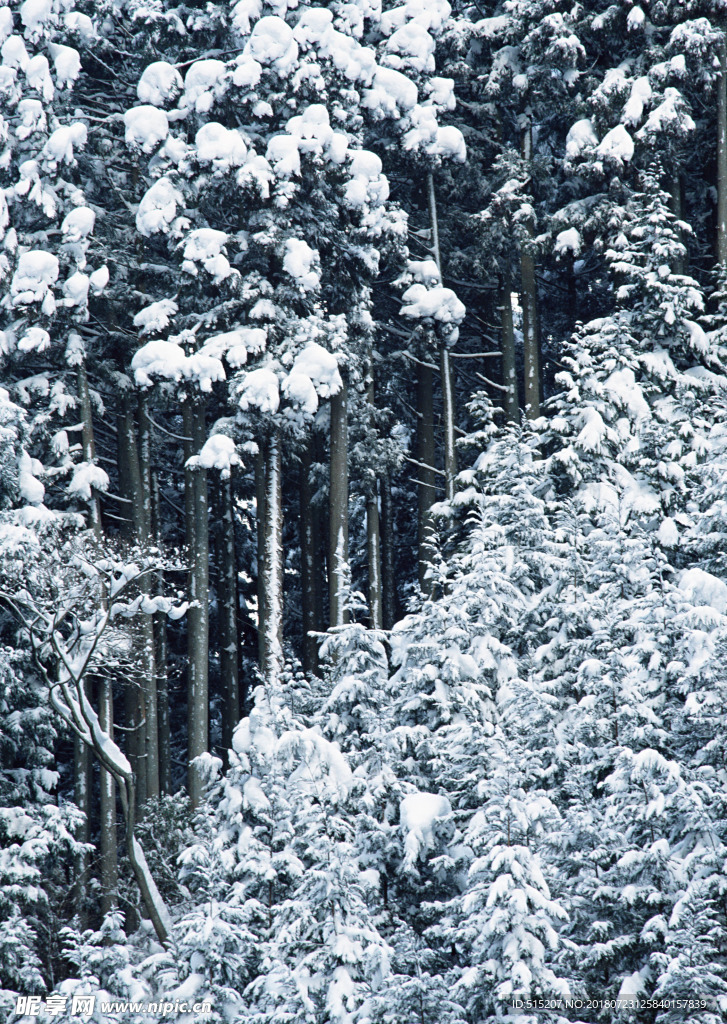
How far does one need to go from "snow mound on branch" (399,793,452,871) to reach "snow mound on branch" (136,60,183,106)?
→ 16357mm

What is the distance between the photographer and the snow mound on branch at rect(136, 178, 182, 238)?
72.1ft

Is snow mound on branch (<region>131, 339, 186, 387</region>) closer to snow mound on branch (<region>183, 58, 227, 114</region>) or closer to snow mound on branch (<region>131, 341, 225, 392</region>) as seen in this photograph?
snow mound on branch (<region>131, 341, 225, 392</region>)

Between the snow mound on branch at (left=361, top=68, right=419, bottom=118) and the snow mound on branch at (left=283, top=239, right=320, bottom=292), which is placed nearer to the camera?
the snow mound on branch at (left=283, top=239, right=320, bottom=292)

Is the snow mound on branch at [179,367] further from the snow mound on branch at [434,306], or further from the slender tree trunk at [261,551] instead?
the snow mound on branch at [434,306]

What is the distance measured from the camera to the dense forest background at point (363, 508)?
12547 millimetres

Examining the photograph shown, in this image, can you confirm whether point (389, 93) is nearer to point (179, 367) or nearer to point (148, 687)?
point (179, 367)

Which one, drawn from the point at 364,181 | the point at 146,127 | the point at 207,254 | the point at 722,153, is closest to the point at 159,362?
the point at 207,254

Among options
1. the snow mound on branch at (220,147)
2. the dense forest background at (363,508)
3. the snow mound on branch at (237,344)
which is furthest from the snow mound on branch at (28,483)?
the snow mound on branch at (220,147)

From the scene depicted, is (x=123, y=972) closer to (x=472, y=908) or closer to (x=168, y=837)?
(x=472, y=908)

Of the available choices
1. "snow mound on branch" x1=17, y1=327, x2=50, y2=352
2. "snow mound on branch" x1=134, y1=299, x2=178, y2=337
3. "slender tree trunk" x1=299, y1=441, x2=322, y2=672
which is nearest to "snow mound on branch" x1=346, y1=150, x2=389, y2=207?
"snow mound on branch" x1=134, y1=299, x2=178, y2=337

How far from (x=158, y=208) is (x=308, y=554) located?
900cm

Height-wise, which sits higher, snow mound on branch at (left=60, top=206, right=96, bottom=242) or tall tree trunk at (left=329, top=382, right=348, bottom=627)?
snow mound on branch at (left=60, top=206, right=96, bottom=242)

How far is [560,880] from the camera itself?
41.3 ft

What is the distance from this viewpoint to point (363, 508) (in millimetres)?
32156
